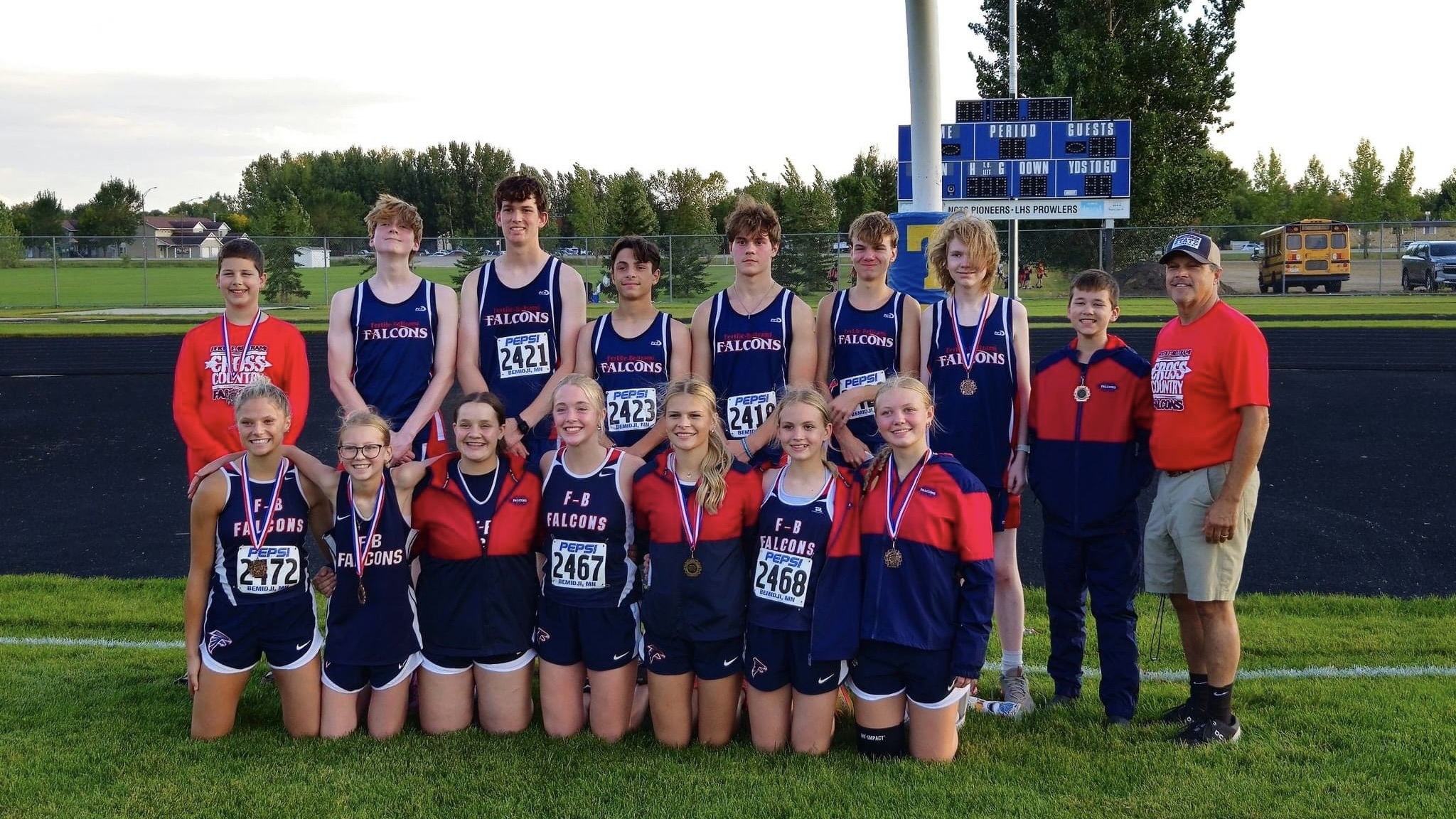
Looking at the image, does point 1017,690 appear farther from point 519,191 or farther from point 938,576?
point 519,191

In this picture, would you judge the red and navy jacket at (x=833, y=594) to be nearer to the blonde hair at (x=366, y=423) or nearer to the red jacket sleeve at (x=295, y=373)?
the blonde hair at (x=366, y=423)

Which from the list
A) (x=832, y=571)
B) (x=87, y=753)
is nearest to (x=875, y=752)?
(x=832, y=571)

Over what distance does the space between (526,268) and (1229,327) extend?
2.83 m

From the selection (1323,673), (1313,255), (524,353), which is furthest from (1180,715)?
(1313,255)

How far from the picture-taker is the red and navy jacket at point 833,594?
3.85 m

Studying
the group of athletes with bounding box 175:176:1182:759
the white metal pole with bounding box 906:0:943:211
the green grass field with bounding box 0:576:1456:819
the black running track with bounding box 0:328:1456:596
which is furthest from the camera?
the white metal pole with bounding box 906:0:943:211

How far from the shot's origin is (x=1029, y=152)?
1684 cm

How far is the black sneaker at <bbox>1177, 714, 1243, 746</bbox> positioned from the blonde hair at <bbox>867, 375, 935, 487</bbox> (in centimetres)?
146

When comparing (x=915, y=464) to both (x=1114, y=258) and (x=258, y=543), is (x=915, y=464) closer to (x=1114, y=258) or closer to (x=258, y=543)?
(x=258, y=543)

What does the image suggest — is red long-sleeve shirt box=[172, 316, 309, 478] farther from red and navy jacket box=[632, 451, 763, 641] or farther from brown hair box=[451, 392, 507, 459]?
red and navy jacket box=[632, 451, 763, 641]

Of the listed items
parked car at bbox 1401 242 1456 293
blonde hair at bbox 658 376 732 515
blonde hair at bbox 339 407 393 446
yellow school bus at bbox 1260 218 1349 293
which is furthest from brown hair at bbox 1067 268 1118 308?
parked car at bbox 1401 242 1456 293

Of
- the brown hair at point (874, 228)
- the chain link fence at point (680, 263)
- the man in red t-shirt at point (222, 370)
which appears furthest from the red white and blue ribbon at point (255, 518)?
the chain link fence at point (680, 263)

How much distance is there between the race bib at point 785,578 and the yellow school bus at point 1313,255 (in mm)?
29678

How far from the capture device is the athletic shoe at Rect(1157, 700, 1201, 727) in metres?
4.16
